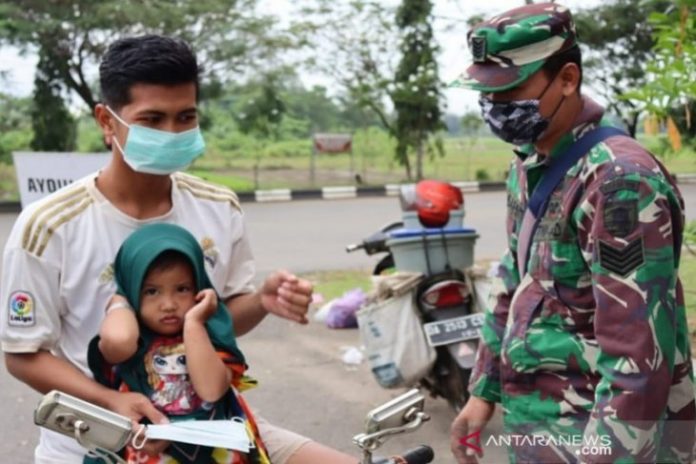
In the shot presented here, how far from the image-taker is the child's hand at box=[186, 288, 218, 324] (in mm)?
1971

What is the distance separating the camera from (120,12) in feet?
60.3

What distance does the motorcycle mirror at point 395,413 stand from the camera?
1746 mm

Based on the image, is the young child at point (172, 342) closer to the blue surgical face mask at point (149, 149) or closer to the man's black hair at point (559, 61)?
the blue surgical face mask at point (149, 149)

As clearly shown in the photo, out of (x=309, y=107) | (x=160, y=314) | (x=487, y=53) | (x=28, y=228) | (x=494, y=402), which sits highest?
(x=487, y=53)

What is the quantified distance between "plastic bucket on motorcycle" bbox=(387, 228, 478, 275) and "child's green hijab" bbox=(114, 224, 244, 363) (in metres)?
2.62

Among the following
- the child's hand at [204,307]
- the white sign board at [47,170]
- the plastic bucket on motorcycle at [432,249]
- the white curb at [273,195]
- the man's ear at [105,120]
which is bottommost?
the white curb at [273,195]

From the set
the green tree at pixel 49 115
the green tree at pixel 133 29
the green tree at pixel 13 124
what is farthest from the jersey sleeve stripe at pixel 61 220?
the green tree at pixel 13 124

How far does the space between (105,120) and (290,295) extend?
2.13ft

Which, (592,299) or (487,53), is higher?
(487,53)

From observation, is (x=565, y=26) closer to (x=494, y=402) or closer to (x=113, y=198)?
(x=494, y=402)

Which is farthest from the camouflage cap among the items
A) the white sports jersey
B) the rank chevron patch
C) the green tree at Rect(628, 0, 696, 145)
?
the green tree at Rect(628, 0, 696, 145)

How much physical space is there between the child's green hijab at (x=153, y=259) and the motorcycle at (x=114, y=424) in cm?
26

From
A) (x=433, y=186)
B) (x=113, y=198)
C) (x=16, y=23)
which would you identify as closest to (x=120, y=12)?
(x=16, y=23)

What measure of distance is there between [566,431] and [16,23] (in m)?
18.1
